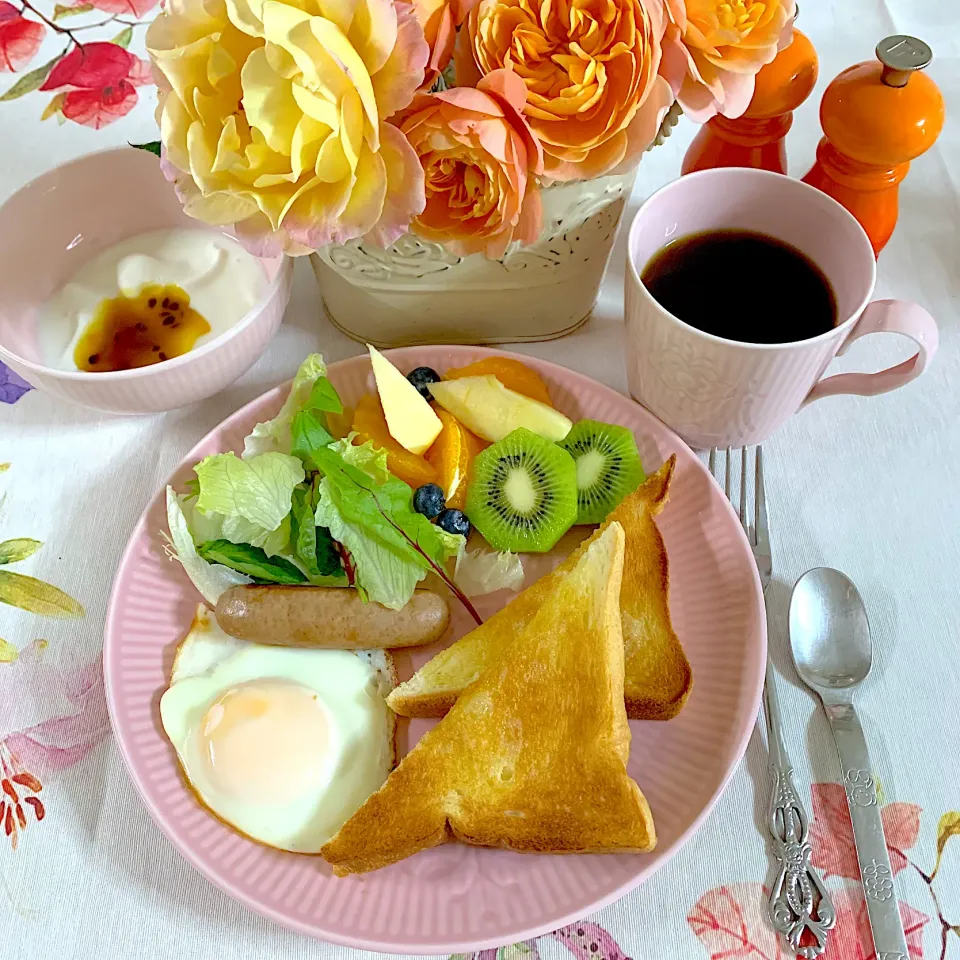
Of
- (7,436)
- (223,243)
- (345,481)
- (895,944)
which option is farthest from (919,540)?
(7,436)

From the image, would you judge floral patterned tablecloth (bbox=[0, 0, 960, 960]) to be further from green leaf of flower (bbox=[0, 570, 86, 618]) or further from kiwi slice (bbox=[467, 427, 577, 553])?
kiwi slice (bbox=[467, 427, 577, 553])

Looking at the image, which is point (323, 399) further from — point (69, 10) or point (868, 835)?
point (69, 10)

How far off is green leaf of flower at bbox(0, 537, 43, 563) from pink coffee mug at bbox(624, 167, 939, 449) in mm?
927

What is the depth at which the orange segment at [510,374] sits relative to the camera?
1.22 metres

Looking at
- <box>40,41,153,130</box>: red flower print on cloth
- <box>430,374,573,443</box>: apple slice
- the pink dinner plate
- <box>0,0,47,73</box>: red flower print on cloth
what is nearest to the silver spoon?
the pink dinner plate

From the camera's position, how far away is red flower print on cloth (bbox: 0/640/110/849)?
105 cm

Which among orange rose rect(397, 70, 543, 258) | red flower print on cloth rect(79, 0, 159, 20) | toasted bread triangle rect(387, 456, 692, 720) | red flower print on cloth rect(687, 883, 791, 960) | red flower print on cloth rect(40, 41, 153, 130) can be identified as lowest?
red flower print on cloth rect(687, 883, 791, 960)

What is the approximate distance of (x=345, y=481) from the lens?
43.7 inches

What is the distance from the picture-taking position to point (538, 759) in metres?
0.97

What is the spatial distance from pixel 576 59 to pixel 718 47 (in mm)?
180

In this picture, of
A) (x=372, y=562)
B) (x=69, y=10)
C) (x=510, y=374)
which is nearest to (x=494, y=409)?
(x=510, y=374)

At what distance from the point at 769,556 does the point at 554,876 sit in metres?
0.52

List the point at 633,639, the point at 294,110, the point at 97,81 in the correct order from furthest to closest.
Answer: the point at 97,81 → the point at 633,639 → the point at 294,110

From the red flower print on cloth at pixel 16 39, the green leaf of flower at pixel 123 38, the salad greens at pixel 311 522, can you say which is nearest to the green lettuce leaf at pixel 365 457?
the salad greens at pixel 311 522
